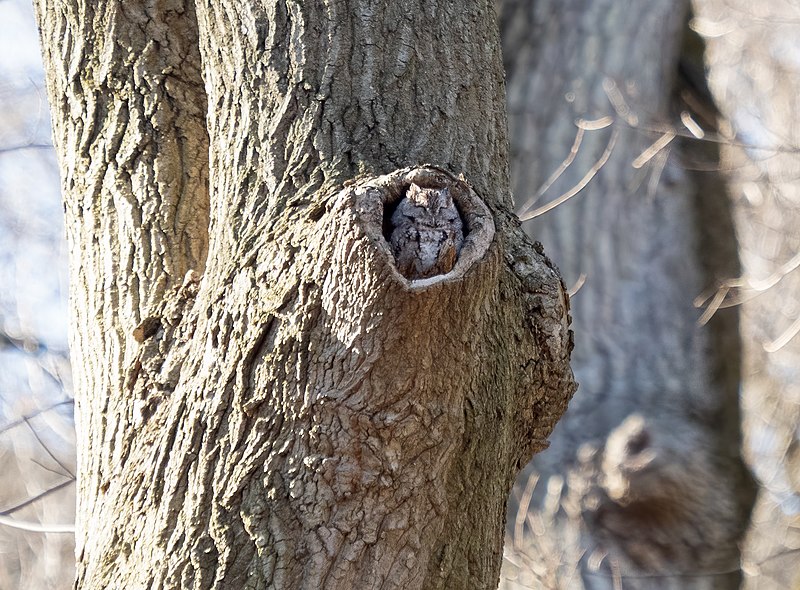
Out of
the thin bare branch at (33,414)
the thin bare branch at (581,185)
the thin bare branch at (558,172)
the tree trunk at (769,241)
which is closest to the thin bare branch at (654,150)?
the thin bare branch at (581,185)

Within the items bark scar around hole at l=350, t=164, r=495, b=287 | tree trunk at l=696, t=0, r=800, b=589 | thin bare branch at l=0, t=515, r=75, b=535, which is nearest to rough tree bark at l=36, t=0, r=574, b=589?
bark scar around hole at l=350, t=164, r=495, b=287

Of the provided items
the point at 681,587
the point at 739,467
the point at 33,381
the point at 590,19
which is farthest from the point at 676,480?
the point at 33,381

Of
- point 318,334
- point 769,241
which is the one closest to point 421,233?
point 318,334

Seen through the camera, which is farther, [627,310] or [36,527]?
[627,310]

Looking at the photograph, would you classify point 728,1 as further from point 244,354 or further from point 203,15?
point 244,354

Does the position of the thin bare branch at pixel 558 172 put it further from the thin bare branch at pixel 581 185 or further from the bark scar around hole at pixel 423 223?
the bark scar around hole at pixel 423 223

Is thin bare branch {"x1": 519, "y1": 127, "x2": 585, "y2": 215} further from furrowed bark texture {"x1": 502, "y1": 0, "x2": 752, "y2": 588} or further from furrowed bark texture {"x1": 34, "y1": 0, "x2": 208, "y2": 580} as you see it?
furrowed bark texture {"x1": 34, "y1": 0, "x2": 208, "y2": 580}

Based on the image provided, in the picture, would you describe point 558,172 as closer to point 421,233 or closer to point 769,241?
point 421,233
